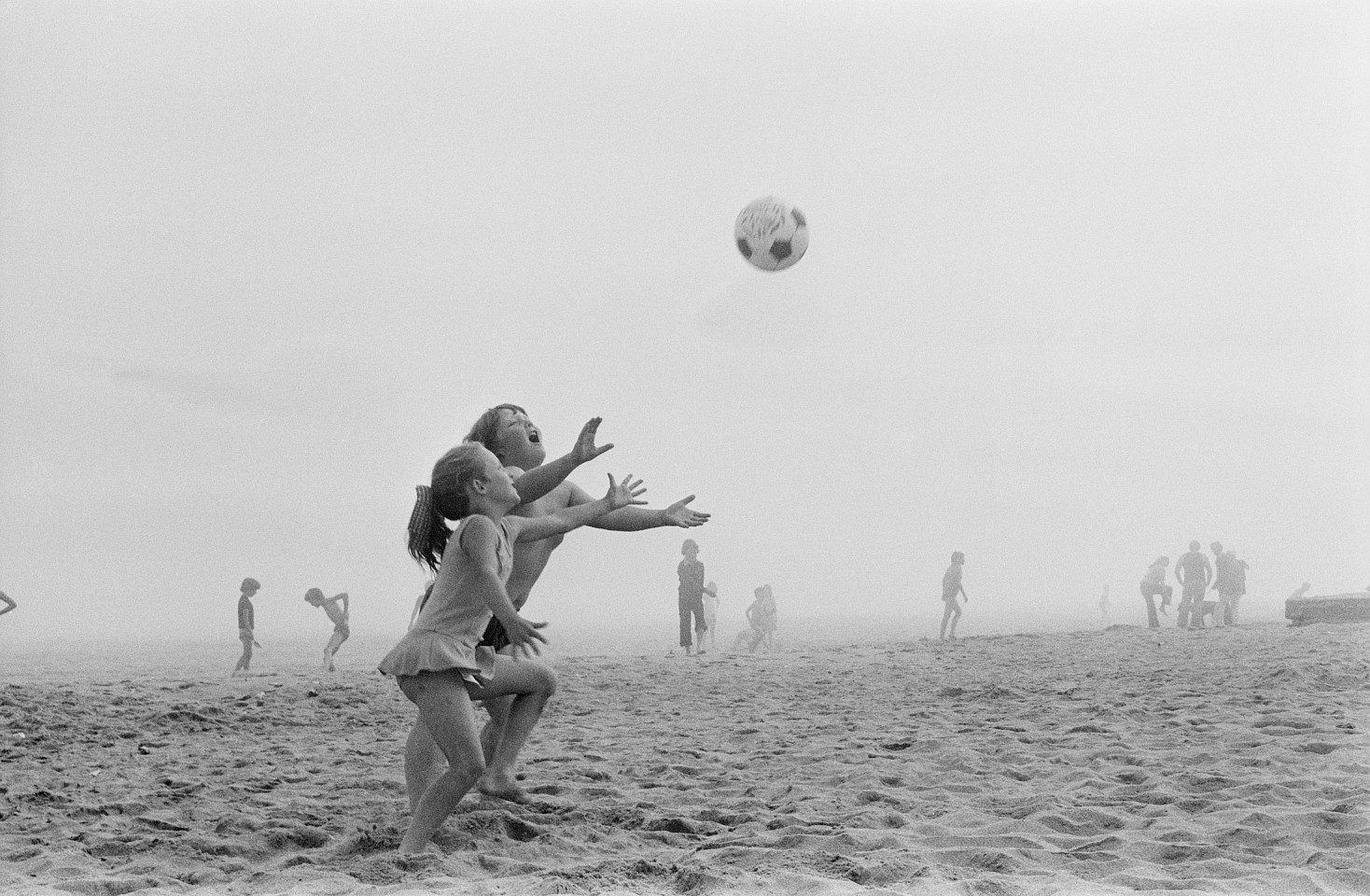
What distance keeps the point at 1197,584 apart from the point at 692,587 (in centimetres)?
854

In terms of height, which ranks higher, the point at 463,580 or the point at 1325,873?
the point at 463,580

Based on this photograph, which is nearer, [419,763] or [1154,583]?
[419,763]

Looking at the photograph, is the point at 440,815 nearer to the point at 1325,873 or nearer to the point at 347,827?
the point at 347,827

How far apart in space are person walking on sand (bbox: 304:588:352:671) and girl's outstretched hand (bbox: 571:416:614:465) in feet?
35.5

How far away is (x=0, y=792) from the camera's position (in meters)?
6.09

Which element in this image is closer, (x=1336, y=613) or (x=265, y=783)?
(x=265, y=783)

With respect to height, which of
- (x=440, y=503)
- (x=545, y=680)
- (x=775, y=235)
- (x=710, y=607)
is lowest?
(x=545, y=680)

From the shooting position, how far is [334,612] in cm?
1552

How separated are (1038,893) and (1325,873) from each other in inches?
41.2

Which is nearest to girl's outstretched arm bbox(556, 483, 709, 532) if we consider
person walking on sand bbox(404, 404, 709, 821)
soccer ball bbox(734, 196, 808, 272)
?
person walking on sand bbox(404, 404, 709, 821)

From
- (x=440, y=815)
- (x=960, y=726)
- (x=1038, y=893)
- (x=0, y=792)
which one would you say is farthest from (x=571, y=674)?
(x=1038, y=893)

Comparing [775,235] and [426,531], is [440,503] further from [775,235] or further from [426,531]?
[775,235]

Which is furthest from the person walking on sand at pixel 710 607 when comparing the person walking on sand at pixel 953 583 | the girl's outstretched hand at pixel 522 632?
the girl's outstretched hand at pixel 522 632

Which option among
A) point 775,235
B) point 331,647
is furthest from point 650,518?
point 331,647
